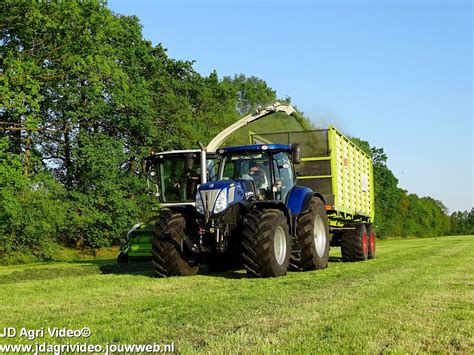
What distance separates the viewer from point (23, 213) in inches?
1059

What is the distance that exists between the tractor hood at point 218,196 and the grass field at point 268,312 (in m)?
1.25

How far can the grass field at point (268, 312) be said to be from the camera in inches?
180

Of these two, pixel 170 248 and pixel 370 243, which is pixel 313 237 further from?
pixel 370 243

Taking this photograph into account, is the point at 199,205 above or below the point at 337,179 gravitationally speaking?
below

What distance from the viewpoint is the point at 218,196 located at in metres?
10.4

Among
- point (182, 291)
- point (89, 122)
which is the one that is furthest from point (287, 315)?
point (89, 122)

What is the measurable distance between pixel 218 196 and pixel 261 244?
1.17 m

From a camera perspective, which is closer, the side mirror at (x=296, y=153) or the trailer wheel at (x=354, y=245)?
the side mirror at (x=296, y=153)

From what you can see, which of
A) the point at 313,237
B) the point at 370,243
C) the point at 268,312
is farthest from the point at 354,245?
the point at 268,312

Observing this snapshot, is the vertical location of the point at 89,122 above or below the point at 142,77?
below

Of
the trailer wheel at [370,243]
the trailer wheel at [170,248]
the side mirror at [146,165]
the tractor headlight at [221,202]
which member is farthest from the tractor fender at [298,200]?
the trailer wheel at [370,243]

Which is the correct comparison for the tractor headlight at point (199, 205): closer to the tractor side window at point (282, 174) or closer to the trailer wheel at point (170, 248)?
the trailer wheel at point (170, 248)

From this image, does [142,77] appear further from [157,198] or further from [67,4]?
[157,198]

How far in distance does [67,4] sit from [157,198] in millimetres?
11188
